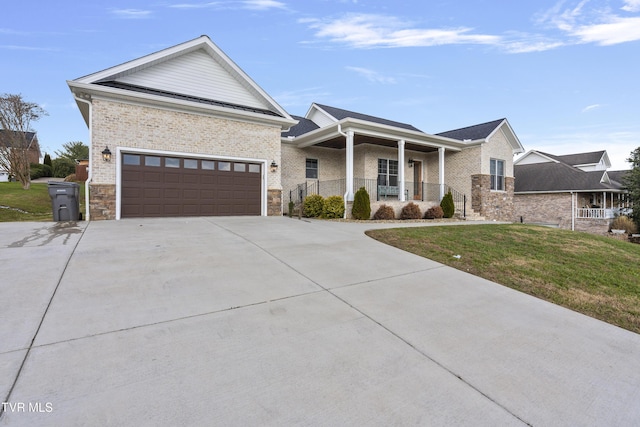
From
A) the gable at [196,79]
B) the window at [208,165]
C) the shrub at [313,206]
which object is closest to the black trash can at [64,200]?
the window at [208,165]

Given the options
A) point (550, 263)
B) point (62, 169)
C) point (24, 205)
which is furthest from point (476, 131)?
point (62, 169)

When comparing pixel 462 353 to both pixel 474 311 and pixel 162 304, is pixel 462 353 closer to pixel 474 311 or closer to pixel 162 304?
pixel 474 311

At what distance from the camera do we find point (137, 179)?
1059cm

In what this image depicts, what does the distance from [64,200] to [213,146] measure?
202 inches

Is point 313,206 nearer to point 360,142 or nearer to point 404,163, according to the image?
point 360,142

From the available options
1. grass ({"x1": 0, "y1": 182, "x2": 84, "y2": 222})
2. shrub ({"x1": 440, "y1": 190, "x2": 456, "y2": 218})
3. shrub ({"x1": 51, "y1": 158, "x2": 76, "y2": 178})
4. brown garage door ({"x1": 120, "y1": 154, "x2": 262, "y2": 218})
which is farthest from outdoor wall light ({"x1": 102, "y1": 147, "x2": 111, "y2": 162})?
shrub ({"x1": 51, "y1": 158, "x2": 76, "y2": 178})

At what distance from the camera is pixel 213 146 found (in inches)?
463

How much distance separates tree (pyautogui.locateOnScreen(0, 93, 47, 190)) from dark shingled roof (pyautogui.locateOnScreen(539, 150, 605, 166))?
40.1 metres

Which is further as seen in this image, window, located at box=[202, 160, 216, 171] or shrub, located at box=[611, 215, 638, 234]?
shrub, located at box=[611, 215, 638, 234]

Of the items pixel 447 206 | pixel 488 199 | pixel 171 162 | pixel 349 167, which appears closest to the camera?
pixel 171 162

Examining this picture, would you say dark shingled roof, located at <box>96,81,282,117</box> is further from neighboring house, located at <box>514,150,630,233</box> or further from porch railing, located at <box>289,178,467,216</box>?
neighboring house, located at <box>514,150,630,233</box>

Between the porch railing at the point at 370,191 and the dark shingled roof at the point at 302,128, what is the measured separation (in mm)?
2908

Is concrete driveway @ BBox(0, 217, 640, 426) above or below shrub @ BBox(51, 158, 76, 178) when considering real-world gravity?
below

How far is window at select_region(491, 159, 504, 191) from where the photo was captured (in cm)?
1750
